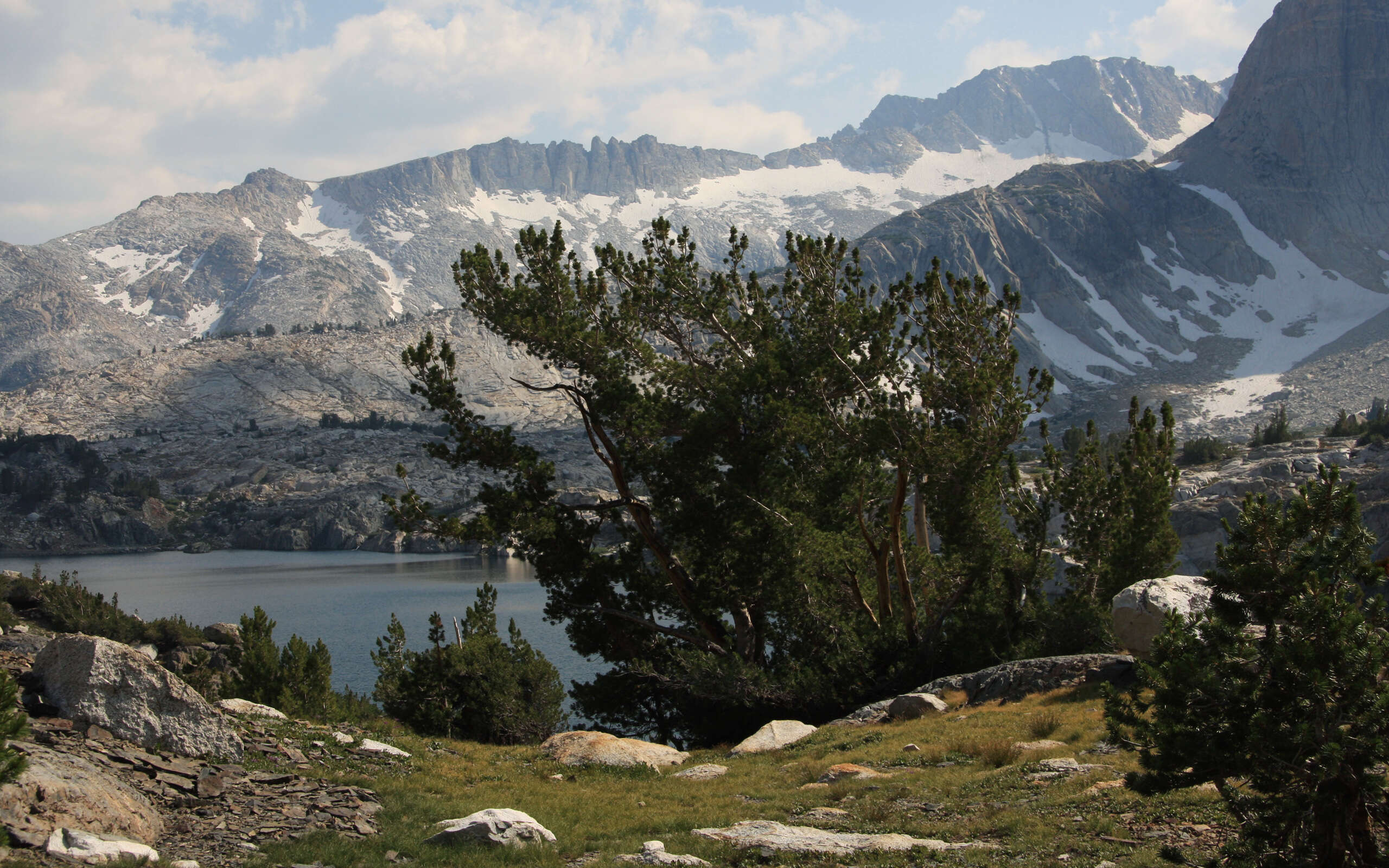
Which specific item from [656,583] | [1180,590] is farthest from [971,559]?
[656,583]

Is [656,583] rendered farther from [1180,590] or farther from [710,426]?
[1180,590]

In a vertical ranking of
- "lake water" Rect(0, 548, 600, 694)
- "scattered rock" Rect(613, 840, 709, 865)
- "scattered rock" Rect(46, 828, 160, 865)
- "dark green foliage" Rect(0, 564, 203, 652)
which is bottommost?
"lake water" Rect(0, 548, 600, 694)

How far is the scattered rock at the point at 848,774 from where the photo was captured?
1506 centimetres

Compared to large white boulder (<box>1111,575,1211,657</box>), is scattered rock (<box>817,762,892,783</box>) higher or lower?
lower

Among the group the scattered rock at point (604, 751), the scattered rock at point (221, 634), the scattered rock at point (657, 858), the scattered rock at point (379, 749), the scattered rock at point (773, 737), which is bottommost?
the scattered rock at point (221, 634)

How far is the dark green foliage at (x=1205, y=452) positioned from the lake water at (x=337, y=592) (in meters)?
95.3

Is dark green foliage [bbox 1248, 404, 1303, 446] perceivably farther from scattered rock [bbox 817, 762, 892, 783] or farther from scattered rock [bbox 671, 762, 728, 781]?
scattered rock [bbox 817, 762, 892, 783]

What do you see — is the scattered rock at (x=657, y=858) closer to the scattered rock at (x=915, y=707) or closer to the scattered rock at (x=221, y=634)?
the scattered rock at (x=915, y=707)

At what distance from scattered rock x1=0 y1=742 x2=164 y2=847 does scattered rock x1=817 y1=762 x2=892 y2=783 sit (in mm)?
9672

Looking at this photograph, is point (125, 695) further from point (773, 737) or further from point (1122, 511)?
point (1122, 511)

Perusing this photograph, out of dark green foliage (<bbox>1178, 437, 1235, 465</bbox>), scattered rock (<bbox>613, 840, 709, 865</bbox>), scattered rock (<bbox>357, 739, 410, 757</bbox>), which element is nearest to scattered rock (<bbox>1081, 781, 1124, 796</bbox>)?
scattered rock (<bbox>613, 840, 709, 865</bbox>)

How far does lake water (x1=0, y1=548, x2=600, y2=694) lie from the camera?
187 feet

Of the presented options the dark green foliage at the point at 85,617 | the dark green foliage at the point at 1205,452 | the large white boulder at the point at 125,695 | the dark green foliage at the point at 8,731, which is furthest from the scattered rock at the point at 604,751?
the dark green foliage at the point at 1205,452

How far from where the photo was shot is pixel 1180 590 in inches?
780
